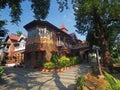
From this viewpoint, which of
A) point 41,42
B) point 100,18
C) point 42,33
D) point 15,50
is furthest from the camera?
point 15,50

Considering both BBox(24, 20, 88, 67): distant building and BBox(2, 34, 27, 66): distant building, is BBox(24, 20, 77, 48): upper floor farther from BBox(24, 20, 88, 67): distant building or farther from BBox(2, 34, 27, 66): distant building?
BBox(2, 34, 27, 66): distant building

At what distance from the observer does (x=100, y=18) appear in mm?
23078

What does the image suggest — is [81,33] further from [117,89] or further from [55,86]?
[117,89]

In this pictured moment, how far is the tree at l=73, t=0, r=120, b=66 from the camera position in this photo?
18.8 m

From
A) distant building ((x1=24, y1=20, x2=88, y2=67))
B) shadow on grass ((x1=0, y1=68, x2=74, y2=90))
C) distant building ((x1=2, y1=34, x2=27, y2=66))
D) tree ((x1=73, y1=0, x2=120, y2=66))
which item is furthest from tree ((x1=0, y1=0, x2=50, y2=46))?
distant building ((x1=2, y1=34, x2=27, y2=66))

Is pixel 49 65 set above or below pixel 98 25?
below

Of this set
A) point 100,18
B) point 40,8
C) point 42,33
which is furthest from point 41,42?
point 40,8

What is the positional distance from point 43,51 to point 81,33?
30.2ft

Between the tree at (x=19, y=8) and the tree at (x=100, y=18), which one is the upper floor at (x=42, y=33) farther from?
the tree at (x=19, y=8)

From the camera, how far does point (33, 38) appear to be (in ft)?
111

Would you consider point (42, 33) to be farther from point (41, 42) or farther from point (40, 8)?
point (40, 8)

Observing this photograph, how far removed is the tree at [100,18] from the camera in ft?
61.7

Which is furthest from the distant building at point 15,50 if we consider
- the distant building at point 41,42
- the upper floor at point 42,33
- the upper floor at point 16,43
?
the upper floor at point 42,33

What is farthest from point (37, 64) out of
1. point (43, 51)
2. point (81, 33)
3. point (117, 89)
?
point (117, 89)
